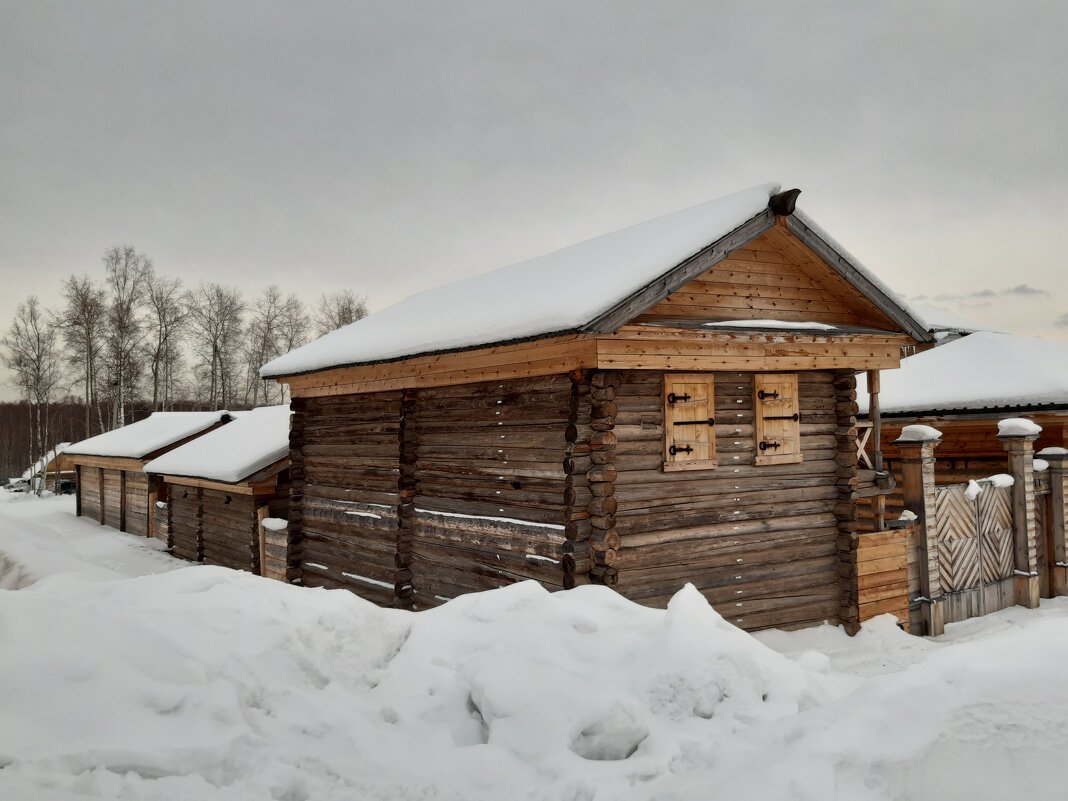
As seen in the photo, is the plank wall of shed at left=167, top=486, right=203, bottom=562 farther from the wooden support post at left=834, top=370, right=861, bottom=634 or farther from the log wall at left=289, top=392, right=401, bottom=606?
the wooden support post at left=834, top=370, right=861, bottom=634

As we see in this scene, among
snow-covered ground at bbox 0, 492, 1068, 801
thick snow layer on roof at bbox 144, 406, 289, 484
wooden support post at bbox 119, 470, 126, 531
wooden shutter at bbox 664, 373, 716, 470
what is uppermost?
wooden shutter at bbox 664, 373, 716, 470

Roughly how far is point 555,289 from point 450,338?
60.2 inches

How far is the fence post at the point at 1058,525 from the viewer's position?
1138 cm

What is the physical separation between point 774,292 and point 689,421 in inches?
90.0

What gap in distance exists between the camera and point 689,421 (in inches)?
336

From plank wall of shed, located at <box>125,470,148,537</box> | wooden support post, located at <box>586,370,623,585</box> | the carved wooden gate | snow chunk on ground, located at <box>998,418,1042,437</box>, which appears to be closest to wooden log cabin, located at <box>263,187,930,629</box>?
wooden support post, located at <box>586,370,623,585</box>

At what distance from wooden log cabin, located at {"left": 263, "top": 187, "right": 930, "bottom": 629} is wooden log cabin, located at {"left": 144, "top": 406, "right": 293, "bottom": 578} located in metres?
5.36

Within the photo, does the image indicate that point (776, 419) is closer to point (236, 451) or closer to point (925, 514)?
point (925, 514)

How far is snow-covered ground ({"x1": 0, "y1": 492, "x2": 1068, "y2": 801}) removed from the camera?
10.4 ft

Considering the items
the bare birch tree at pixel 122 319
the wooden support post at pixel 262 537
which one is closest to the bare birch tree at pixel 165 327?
the bare birch tree at pixel 122 319

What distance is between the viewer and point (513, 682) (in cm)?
440

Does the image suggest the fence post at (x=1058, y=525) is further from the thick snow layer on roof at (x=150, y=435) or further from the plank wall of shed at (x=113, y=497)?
the plank wall of shed at (x=113, y=497)

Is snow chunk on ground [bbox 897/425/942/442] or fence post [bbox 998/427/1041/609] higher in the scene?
snow chunk on ground [bbox 897/425/942/442]

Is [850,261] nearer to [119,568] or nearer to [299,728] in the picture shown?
[299,728]
